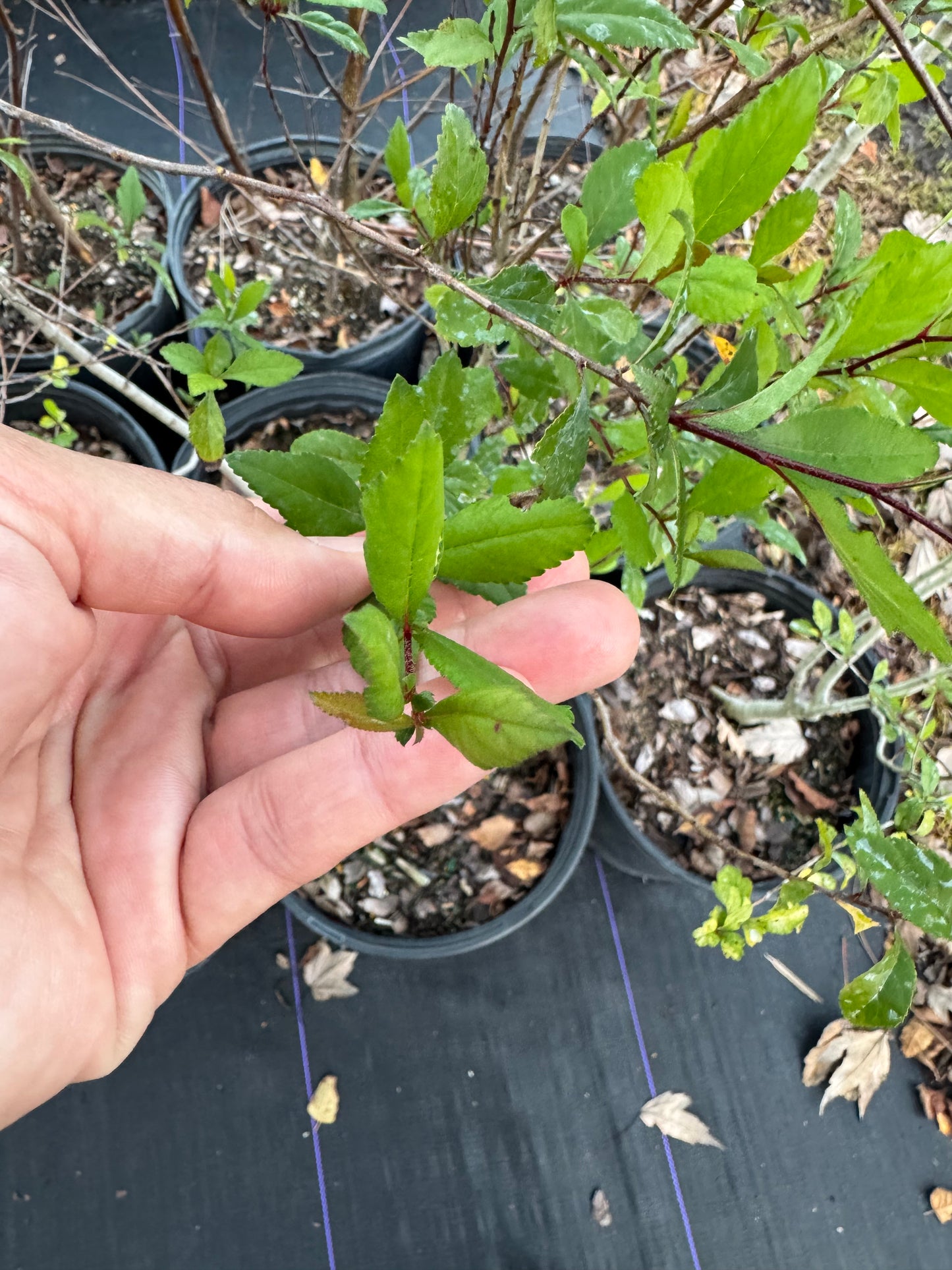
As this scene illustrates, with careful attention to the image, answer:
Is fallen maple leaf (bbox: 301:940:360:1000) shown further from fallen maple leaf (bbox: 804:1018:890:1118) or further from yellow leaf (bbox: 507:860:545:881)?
fallen maple leaf (bbox: 804:1018:890:1118)

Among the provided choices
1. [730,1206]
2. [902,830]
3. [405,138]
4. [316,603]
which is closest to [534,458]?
[316,603]

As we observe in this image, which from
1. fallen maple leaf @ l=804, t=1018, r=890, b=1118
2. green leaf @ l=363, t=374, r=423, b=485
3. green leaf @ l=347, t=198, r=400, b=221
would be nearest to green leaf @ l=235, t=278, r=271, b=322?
green leaf @ l=347, t=198, r=400, b=221

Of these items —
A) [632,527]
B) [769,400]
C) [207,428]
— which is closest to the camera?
[769,400]

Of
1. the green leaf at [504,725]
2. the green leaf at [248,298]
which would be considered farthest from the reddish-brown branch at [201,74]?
→ the green leaf at [504,725]

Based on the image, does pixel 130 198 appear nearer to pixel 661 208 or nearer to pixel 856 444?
pixel 661 208

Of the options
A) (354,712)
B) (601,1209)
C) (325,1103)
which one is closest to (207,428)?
(354,712)

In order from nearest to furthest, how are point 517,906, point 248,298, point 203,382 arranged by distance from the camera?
point 203,382, point 248,298, point 517,906
